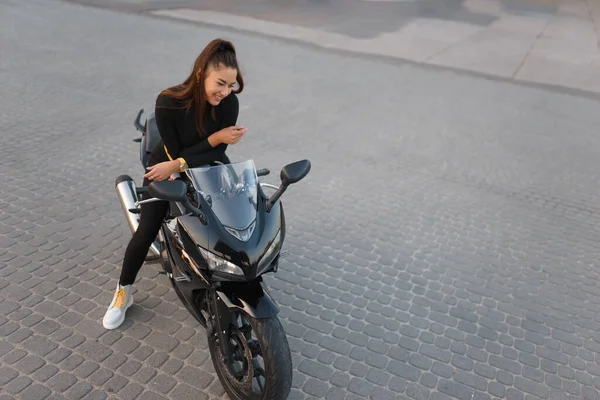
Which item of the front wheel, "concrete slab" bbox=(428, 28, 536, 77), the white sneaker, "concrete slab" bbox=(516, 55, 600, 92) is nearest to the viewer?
the front wheel

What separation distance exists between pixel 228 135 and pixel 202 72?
36 centimetres

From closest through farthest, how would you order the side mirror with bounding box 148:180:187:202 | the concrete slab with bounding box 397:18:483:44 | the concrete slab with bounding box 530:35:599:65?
1. the side mirror with bounding box 148:180:187:202
2. the concrete slab with bounding box 530:35:599:65
3. the concrete slab with bounding box 397:18:483:44

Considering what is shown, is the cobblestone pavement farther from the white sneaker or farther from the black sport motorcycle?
the black sport motorcycle

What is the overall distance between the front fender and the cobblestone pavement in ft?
2.26

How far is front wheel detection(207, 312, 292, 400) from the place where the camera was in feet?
9.27

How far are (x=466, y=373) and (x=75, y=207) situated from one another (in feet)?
11.1

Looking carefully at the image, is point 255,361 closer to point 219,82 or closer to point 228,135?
point 228,135

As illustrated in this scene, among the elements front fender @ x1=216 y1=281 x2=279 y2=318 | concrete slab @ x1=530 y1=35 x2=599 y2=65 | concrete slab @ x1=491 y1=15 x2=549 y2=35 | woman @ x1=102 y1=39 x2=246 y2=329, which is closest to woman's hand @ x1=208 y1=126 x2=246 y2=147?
woman @ x1=102 y1=39 x2=246 y2=329

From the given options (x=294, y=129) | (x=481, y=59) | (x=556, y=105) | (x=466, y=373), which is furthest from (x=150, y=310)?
(x=481, y=59)

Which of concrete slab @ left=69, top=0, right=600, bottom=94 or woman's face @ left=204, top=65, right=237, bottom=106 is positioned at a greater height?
woman's face @ left=204, top=65, right=237, bottom=106

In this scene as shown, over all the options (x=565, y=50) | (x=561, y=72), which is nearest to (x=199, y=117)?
(x=561, y=72)

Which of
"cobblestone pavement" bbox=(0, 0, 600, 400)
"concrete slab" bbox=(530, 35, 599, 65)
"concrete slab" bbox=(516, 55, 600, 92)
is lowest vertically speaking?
"concrete slab" bbox=(530, 35, 599, 65)

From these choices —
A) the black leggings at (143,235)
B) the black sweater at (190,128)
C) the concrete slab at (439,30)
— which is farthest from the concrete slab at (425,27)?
the black leggings at (143,235)

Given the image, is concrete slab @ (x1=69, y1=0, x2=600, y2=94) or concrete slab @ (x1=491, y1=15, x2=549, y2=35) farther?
concrete slab @ (x1=491, y1=15, x2=549, y2=35)
